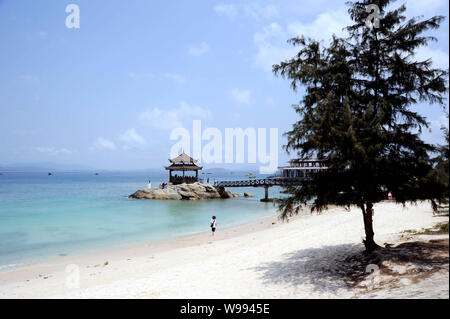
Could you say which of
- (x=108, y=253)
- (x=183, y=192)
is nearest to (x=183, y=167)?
(x=183, y=192)

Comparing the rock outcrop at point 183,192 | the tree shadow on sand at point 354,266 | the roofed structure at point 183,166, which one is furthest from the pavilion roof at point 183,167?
the tree shadow on sand at point 354,266

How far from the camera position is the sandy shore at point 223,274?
25.8 ft

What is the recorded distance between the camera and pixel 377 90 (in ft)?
31.3

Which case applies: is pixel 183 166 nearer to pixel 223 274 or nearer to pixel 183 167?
pixel 183 167

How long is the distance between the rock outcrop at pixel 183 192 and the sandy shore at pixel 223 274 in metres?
31.6

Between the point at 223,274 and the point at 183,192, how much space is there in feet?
133

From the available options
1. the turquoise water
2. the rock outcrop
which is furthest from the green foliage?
the rock outcrop

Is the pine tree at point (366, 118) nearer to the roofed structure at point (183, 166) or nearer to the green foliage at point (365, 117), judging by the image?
the green foliage at point (365, 117)

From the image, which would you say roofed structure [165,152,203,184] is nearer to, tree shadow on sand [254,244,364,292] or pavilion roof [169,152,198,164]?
pavilion roof [169,152,198,164]

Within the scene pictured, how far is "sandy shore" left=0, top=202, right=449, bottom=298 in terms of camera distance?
Result: 7.88 m

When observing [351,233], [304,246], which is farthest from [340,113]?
[351,233]
